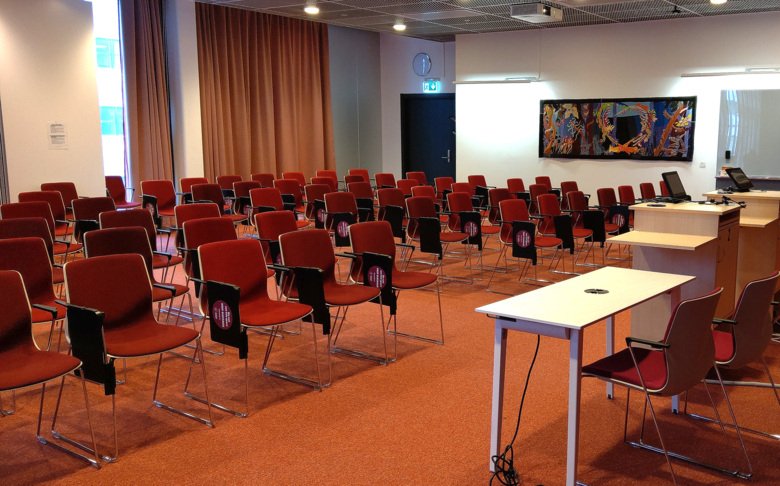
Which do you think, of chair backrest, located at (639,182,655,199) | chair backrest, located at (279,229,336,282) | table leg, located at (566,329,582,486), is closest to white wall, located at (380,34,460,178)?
chair backrest, located at (639,182,655,199)

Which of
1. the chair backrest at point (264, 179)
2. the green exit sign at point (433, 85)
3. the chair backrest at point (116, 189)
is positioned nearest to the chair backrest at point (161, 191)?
the chair backrest at point (116, 189)

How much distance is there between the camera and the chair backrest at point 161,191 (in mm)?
9875

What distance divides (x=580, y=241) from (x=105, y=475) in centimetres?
862

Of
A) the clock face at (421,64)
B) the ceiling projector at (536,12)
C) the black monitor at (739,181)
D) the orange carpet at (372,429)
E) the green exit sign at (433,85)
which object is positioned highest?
the ceiling projector at (536,12)

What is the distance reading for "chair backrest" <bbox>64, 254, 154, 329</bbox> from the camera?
4.34 m

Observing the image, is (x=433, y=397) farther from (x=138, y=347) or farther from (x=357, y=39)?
(x=357, y=39)

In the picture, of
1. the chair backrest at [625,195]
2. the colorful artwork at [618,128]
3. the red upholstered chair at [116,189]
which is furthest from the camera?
the colorful artwork at [618,128]

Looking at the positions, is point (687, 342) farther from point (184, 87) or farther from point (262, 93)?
point (262, 93)

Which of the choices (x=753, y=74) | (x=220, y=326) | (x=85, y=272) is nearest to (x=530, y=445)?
(x=220, y=326)

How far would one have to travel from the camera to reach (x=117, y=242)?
5.53 m

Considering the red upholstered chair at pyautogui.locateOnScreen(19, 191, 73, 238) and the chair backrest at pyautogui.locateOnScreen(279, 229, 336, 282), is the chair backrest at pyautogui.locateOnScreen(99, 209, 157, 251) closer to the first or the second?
the chair backrest at pyautogui.locateOnScreen(279, 229, 336, 282)

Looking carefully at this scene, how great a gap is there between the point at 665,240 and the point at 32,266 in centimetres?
437

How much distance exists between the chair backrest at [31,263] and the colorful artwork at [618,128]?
33.5 feet

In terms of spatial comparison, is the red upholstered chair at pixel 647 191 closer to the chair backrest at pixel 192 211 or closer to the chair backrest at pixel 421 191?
the chair backrest at pixel 421 191
